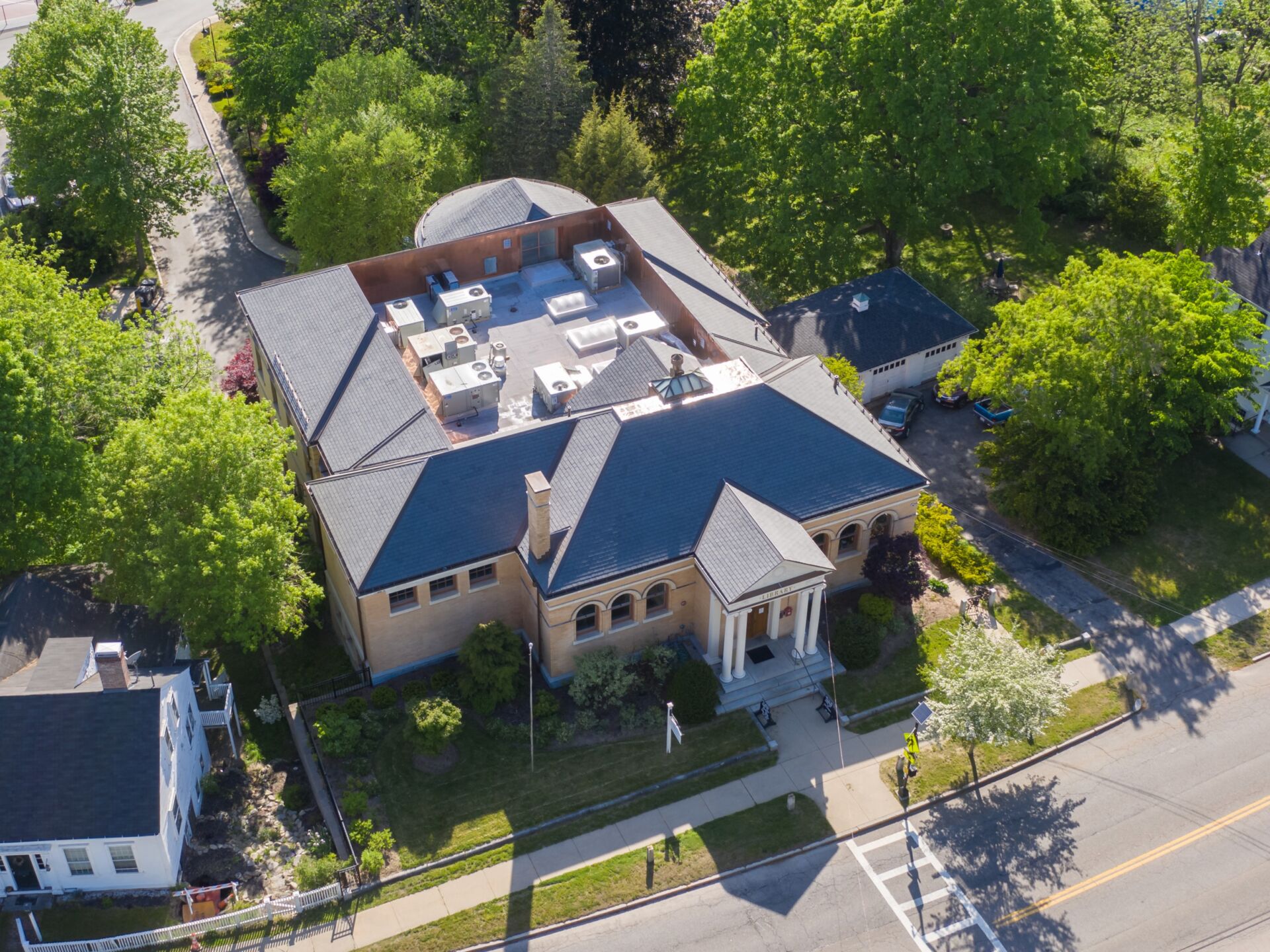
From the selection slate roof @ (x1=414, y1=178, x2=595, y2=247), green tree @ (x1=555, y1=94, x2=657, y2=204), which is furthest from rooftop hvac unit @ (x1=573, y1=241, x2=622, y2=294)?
green tree @ (x1=555, y1=94, x2=657, y2=204)

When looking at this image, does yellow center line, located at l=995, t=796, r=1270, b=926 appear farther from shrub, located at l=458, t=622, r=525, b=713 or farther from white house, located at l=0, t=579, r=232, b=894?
white house, located at l=0, t=579, r=232, b=894

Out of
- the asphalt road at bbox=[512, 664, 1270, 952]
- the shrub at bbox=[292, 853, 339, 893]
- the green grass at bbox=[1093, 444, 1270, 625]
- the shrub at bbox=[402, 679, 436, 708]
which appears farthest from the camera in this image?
the green grass at bbox=[1093, 444, 1270, 625]

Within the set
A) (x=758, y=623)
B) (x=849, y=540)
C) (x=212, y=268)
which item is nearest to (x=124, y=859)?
(x=758, y=623)

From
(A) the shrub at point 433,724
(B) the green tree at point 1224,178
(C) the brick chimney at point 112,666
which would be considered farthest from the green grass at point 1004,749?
(B) the green tree at point 1224,178

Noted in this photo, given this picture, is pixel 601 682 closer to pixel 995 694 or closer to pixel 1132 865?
pixel 995 694

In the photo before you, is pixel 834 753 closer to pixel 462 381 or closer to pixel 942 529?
pixel 942 529

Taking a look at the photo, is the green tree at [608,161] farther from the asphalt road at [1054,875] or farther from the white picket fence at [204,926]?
the white picket fence at [204,926]

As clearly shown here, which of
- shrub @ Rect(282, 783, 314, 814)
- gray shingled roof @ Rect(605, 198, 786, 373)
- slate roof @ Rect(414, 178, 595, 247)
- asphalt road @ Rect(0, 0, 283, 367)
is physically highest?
slate roof @ Rect(414, 178, 595, 247)
